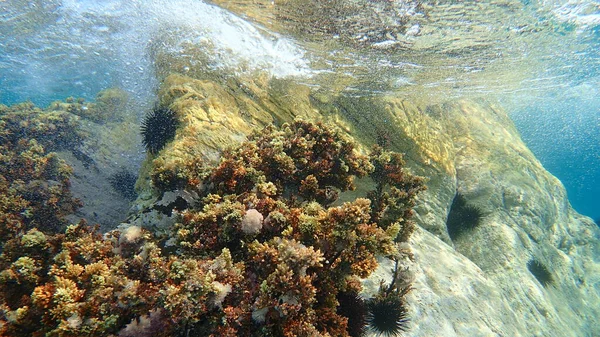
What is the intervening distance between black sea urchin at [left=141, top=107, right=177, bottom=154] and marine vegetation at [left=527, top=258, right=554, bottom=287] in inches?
570

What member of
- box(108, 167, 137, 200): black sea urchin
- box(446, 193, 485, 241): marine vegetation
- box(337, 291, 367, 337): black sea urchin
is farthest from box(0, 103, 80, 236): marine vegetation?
box(446, 193, 485, 241): marine vegetation

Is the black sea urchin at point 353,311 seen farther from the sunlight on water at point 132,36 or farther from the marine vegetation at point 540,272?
the marine vegetation at point 540,272

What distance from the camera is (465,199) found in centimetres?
1133

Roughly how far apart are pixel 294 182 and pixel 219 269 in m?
2.56

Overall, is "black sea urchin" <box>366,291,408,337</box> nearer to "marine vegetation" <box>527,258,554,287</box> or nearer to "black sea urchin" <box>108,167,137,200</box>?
"black sea urchin" <box>108,167,137,200</box>

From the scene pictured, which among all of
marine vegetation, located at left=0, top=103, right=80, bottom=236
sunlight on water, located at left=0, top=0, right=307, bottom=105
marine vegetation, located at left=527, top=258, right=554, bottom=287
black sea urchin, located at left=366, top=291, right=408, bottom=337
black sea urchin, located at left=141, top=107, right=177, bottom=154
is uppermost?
sunlight on water, located at left=0, top=0, right=307, bottom=105

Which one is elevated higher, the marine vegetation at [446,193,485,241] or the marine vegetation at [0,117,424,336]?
the marine vegetation at [446,193,485,241]

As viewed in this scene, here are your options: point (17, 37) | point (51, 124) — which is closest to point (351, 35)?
point (51, 124)

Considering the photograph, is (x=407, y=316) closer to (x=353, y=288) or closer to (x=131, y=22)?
(x=353, y=288)

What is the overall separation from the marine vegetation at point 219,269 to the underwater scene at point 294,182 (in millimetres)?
29

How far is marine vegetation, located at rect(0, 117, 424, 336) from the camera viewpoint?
331cm

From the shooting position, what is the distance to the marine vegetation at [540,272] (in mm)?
11594

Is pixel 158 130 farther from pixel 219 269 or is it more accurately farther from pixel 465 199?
pixel 465 199

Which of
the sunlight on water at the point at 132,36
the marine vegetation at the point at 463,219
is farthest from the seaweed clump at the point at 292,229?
the sunlight on water at the point at 132,36
